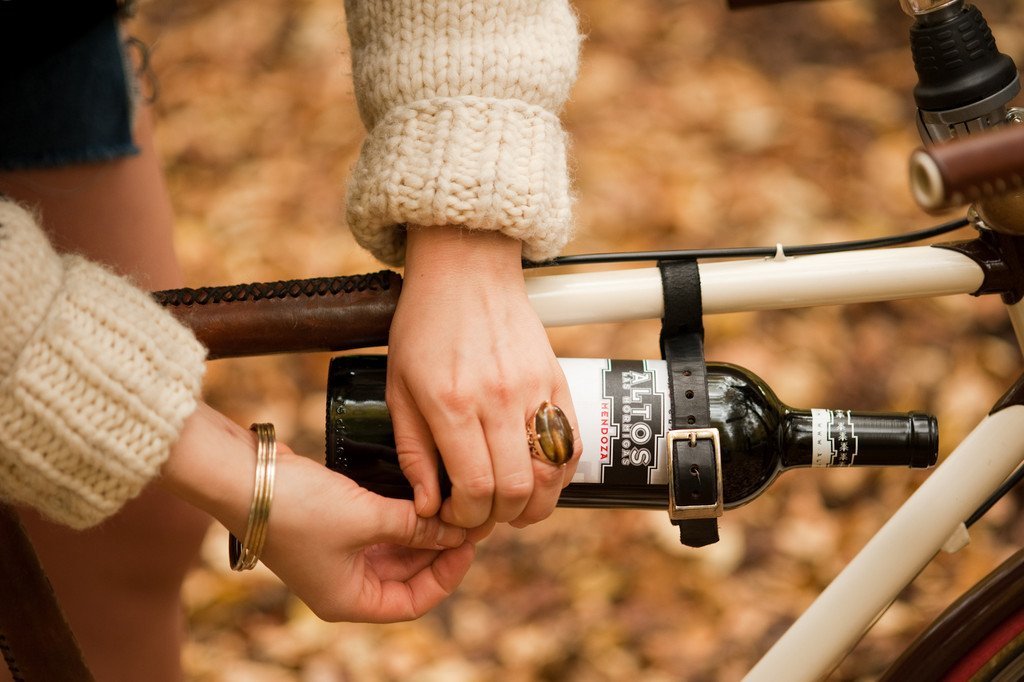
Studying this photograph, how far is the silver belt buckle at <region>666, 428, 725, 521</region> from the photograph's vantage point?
74 centimetres

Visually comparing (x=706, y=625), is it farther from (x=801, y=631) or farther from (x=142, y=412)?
(x=142, y=412)

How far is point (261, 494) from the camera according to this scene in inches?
26.1

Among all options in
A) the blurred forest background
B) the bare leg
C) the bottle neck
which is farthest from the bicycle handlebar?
the blurred forest background

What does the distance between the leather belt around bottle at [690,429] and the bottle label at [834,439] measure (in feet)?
0.31

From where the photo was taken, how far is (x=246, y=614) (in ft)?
5.96

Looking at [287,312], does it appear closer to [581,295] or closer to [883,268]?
[581,295]

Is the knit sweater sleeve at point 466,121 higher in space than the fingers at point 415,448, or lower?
higher

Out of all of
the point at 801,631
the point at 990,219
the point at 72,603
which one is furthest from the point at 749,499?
the point at 72,603

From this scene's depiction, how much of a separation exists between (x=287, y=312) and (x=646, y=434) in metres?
0.30

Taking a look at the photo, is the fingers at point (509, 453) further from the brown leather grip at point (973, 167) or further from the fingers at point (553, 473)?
the brown leather grip at point (973, 167)

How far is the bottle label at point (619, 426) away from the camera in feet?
2.44

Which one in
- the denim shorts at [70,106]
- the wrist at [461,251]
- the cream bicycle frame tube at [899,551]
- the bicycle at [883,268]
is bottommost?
the cream bicycle frame tube at [899,551]

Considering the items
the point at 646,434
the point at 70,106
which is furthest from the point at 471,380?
the point at 70,106

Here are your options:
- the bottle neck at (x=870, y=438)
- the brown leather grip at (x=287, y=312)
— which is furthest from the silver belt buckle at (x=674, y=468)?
the brown leather grip at (x=287, y=312)
